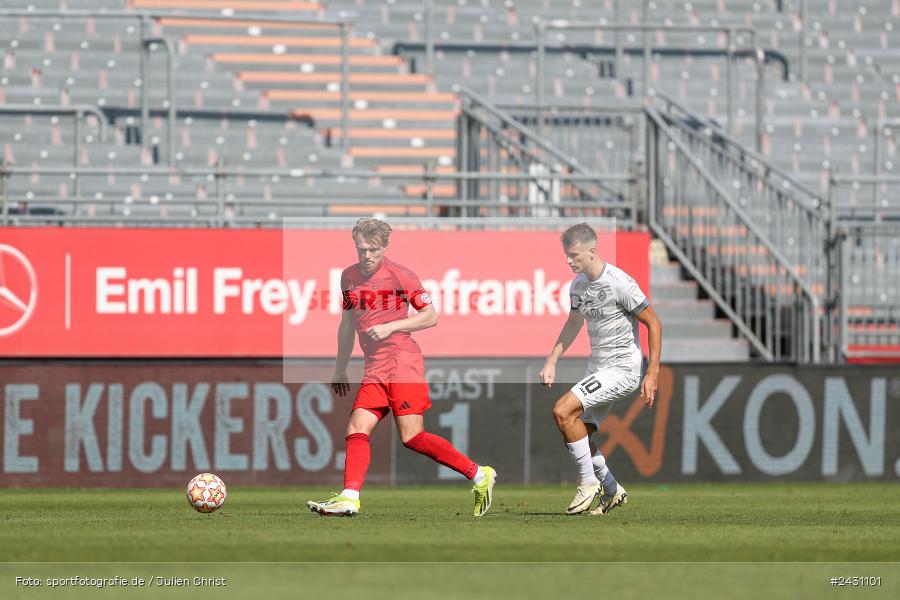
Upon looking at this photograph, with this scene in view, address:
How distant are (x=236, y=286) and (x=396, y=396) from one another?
8058 millimetres

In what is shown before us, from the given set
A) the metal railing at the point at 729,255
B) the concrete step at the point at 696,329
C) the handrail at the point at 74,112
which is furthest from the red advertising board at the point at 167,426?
the metal railing at the point at 729,255

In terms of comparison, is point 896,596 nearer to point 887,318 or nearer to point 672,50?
point 887,318

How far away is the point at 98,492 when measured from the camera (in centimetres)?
1584

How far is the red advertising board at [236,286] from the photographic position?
1775cm

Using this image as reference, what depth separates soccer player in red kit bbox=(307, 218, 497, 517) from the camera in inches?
398

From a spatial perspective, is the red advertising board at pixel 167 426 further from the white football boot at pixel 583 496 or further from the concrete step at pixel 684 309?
the white football boot at pixel 583 496

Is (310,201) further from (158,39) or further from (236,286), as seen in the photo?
(158,39)

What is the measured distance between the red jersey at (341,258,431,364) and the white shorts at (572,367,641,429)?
1159mm

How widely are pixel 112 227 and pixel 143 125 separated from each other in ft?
11.9

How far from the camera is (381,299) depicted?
1016 centimetres

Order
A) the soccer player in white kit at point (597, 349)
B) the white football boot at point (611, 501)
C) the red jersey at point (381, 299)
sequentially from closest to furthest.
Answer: the red jersey at point (381, 299) → the soccer player in white kit at point (597, 349) → the white football boot at point (611, 501)

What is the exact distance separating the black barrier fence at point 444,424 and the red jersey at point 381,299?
6.64m

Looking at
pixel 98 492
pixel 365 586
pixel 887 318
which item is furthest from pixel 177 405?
pixel 365 586

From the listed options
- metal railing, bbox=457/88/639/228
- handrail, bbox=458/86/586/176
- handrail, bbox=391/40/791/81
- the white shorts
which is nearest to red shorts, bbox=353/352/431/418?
the white shorts
